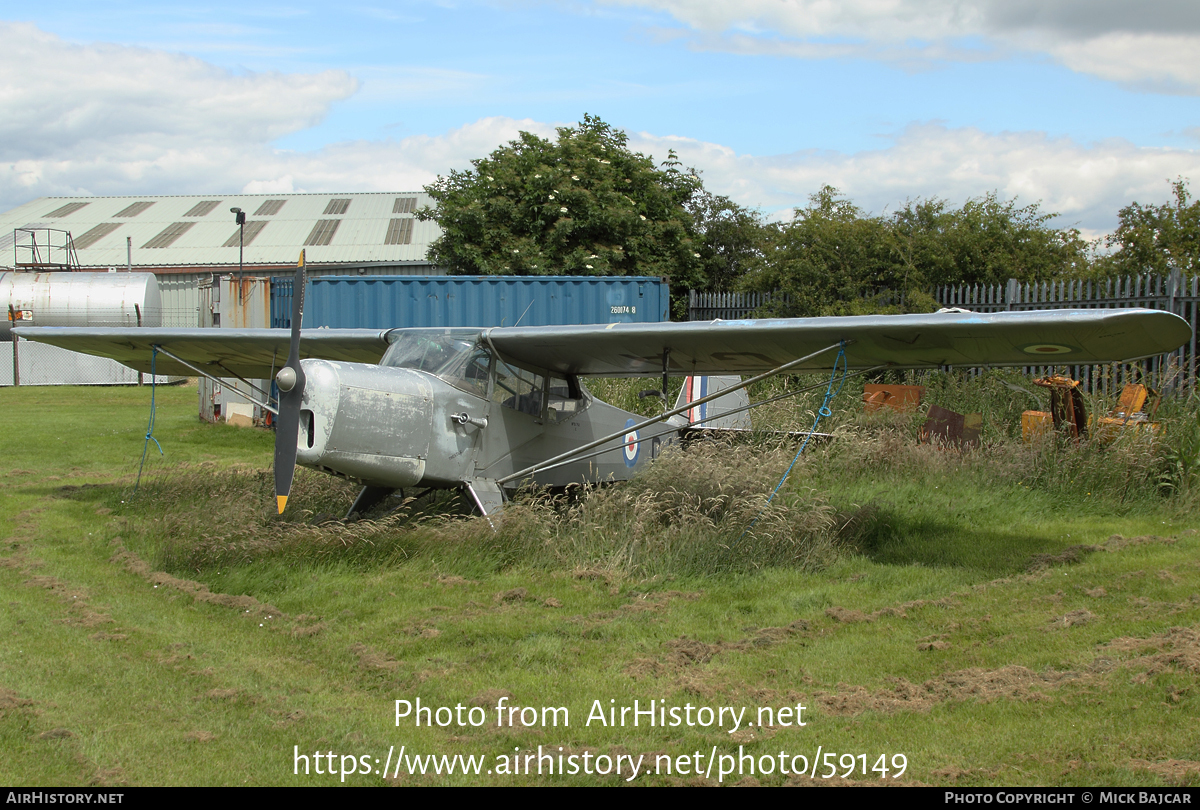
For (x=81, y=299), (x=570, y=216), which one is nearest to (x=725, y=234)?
(x=570, y=216)

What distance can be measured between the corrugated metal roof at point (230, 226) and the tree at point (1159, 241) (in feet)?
71.0

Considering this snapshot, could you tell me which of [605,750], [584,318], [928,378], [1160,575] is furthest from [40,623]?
[928,378]

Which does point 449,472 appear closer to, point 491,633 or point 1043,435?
point 491,633

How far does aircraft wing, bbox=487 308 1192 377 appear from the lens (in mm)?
6781

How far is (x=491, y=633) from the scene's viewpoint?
224 inches

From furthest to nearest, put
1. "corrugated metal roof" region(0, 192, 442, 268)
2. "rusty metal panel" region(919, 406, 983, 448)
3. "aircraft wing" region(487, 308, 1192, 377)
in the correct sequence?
1. "corrugated metal roof" region(0, 192, 442, 268)
2. "rusty metal panel" region(919, 406, 983, 448)
3. "aircraft wing" region(487, 308, 1192, 377)

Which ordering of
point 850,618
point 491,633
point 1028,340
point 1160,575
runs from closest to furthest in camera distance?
1. point 491,633
2. point 850,618
3. point 1160,575
4. point 1028,340

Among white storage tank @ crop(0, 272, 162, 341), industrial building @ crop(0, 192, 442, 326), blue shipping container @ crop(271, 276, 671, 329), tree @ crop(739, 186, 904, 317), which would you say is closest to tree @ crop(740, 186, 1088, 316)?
tree @ crop(739, 186, 904, 317)

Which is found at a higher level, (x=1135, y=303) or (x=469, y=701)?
(x=1135, y=303)

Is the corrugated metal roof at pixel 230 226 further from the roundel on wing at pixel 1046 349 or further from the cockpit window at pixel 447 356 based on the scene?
the roundel on wing at pixel 1046 349

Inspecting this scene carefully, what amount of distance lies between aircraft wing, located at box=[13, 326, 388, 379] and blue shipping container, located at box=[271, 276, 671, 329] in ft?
14.3

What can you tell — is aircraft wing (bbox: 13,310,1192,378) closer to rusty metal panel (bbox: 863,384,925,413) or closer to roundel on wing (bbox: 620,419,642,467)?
roundel on wing (bbox: 620,419,642,467)

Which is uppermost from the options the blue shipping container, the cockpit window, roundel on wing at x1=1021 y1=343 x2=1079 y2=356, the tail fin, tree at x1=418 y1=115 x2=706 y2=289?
tree at x1=418 y1=115 x2=706 y2=289
